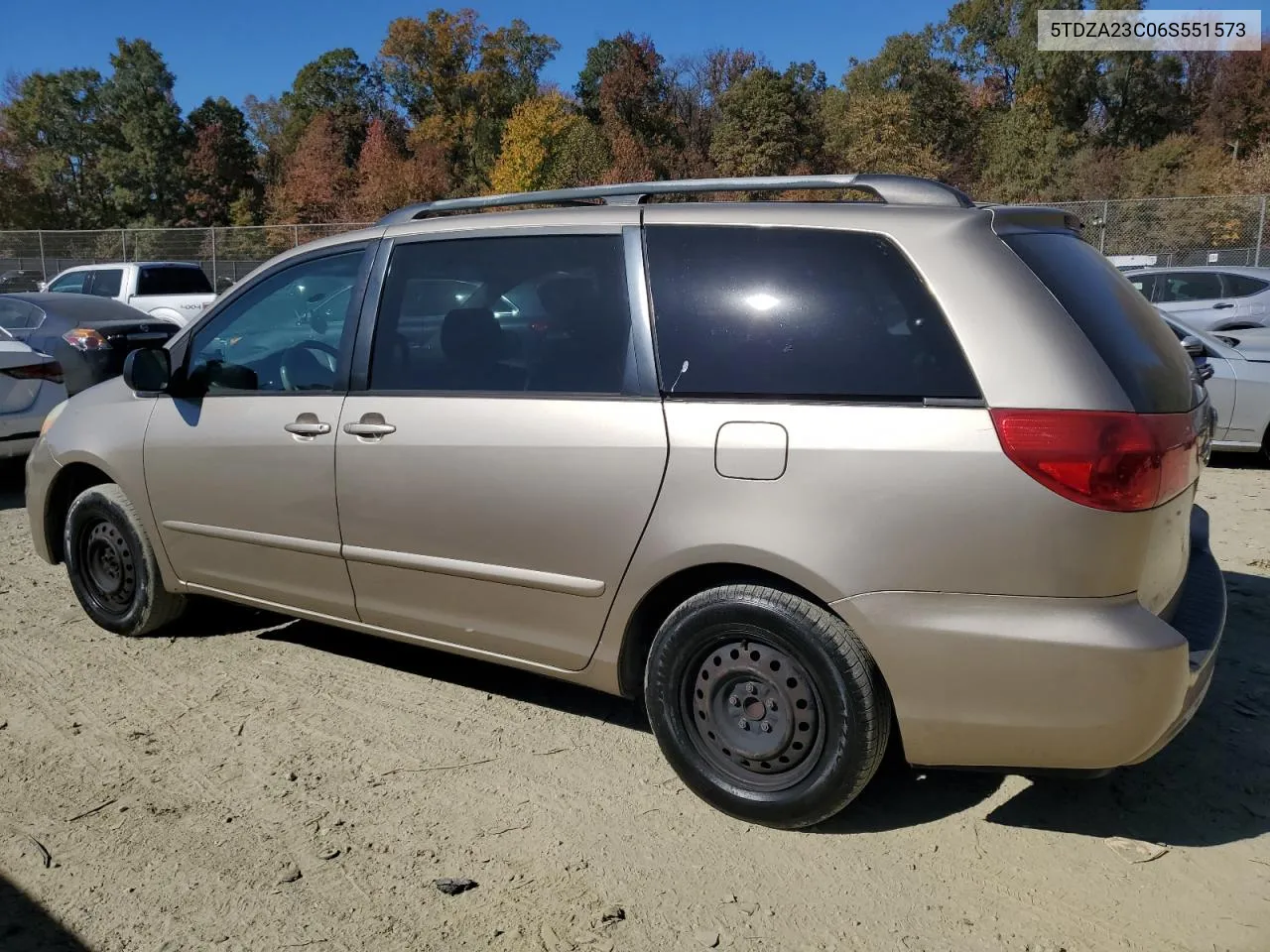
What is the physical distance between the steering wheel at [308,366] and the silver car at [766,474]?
0.03m

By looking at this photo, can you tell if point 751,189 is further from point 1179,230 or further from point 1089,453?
point 1179,230

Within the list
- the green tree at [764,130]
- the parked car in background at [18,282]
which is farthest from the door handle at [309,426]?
the green tree at [764,130]

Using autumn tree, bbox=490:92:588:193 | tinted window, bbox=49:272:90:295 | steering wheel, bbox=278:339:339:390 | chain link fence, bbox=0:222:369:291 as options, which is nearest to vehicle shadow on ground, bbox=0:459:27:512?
steering wheel, bbox=278:339:339:390

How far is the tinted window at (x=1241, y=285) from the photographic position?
11852 mm

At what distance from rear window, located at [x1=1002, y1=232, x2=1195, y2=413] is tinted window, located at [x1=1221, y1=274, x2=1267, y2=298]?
1022 cm

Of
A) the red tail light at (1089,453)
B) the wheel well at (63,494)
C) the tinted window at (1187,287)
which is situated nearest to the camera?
the red tail light at (1089,453)

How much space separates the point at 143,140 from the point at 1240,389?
67.3 meters

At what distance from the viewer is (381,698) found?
4.04m

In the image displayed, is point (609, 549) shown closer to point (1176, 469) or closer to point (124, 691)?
point (1176, 469)

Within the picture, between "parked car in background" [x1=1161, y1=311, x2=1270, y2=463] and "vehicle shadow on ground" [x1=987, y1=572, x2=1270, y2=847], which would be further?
"parked car in background" [x1=1161, y1=311, x2=1270, y2=463]

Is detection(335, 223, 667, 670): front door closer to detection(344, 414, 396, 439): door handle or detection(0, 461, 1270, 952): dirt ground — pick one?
detection(344, 414, 396, 439): door handle

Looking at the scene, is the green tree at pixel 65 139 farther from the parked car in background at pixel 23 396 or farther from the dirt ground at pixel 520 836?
the dirt ground at pixel 520 836

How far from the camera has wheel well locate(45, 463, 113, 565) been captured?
474cm

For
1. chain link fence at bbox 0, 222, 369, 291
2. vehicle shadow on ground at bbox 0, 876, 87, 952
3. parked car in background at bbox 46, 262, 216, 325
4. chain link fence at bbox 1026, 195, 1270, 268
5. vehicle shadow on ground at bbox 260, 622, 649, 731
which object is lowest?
vehicle shadow on ground at bbox 0, 876, 87, 952
